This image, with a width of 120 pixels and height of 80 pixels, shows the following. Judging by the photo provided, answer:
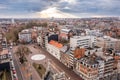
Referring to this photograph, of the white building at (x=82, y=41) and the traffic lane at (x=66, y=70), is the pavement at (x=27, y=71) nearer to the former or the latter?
the traffic lane at (x=66, y=70)

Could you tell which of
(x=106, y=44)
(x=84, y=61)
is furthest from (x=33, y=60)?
(x=106, y=44)

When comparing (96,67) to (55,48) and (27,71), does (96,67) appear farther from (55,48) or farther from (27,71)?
(55,48)

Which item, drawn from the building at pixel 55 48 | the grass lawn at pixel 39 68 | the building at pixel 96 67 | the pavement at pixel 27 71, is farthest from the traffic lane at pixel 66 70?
the pavement at pixel 27 71

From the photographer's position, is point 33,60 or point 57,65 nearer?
point 57,65

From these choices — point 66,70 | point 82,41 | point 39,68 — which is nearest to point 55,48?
point 82,41

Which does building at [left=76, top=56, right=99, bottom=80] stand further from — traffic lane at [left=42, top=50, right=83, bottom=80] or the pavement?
the pavement

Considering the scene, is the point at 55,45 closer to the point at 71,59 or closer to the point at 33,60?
the point at 33,60

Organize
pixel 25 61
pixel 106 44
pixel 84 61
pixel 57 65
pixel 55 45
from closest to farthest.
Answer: pixel 84 61, pixel 57 65, pixel 25 61, pixel 55 45, pixel 106 44

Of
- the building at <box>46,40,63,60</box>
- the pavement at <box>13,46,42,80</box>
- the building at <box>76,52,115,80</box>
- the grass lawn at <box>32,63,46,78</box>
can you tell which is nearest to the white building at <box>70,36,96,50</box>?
the building at <box>46,40,63,60</box>

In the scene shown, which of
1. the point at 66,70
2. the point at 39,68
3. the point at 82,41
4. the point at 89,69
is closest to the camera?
the point at 89,69

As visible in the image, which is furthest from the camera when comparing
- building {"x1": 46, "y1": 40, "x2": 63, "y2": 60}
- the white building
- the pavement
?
the white building

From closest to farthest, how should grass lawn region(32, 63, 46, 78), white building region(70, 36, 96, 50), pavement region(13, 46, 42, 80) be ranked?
pavement region(13, 46, 42, 80), grass lawn region(32, 63, 46, 78), white building region(70, 36, 96, 50)
